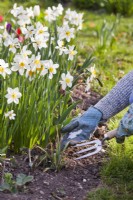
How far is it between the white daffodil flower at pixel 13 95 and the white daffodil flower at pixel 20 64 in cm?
14

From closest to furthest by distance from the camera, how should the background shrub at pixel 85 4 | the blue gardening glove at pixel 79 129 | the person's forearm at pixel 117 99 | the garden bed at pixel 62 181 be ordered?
the garden bed at pixel 62 181, the blue gardening glove at pixel 79 129, the person's forearm at pixel 117 99, the background shrub at pixel 85 4

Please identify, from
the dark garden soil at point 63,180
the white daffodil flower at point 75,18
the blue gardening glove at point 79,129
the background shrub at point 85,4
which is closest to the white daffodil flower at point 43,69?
the blue gardening glove at point 79,129

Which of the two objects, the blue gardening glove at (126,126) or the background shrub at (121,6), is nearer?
the blue gardening glove at (126,126)

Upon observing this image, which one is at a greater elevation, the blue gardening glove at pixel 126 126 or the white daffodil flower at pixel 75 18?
the white daffodil flower at pixel 75 18

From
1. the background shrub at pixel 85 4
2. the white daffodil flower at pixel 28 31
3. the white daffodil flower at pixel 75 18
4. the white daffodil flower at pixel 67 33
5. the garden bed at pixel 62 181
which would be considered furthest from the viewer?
the background shrub at pixel 85 4

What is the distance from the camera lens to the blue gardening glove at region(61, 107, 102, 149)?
335 cm

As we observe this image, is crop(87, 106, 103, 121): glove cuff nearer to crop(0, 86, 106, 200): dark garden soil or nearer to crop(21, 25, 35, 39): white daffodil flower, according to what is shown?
crop(0, 86, 106, 200): dark garden soil

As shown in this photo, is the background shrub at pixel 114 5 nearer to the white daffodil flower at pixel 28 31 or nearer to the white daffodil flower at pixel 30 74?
the white daffodil flower at pixel 28 31

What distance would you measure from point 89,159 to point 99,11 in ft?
16.8

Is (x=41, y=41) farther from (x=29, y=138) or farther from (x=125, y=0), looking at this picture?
(x=125, y=0)

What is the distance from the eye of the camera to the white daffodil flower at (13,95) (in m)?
3.05

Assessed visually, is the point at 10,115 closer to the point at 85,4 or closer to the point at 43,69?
the point at 43,69

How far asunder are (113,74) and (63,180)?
2.27 m

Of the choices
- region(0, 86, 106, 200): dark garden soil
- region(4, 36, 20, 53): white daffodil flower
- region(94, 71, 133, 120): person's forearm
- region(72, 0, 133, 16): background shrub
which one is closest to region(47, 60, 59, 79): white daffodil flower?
region(4, 36, 20, 53): white daffodil flower
